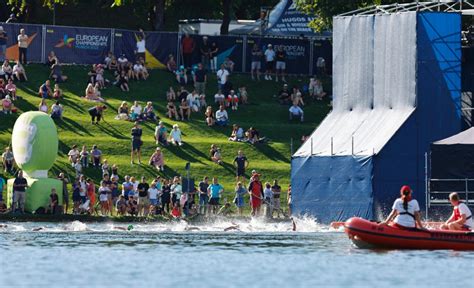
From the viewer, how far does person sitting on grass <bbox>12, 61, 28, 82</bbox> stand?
66938 millimetres

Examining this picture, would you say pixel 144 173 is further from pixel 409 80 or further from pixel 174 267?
pixel 174 267

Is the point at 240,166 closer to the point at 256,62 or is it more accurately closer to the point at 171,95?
the point at 171,95

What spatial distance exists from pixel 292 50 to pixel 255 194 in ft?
60.7

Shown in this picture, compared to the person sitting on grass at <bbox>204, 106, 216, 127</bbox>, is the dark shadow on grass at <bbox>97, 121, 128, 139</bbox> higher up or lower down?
lower down

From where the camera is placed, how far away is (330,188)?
54656mm

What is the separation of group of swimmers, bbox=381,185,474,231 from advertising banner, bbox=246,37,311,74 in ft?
109

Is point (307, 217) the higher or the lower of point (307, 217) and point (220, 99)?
the lower

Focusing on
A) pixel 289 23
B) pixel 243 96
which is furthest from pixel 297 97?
pixel 289 23

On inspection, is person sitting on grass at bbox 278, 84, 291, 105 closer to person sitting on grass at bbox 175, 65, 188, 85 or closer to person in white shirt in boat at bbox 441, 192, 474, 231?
person sitting on grass at bbox 175, 65, 188, 85

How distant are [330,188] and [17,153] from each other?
1152 centimetres

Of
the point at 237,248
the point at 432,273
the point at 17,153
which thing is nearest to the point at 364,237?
the point at 237,248

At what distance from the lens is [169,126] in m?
64.8

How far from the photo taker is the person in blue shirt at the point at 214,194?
2250 inches

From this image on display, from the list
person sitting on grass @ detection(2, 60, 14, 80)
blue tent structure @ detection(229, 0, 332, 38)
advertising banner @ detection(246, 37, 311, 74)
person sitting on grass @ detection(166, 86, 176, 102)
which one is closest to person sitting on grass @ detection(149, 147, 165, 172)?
person sitting on grass @ detection(166, 86, 176, 102)
